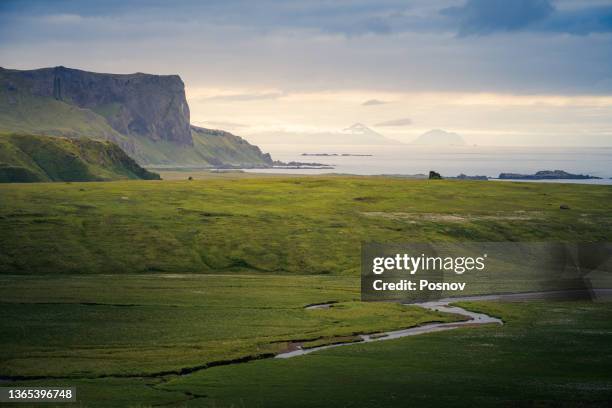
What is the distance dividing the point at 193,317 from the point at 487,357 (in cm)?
3642

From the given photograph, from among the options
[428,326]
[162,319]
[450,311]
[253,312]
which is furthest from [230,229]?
[428,326]

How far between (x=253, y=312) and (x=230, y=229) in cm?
6499

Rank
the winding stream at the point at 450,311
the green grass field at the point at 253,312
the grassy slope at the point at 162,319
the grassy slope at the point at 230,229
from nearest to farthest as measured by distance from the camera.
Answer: the green grass field at the point at 253,312 → the grassy slope at the point at 162,319 → the winding stream at the point at 450,311 → the grassy slope at the point at 230,229

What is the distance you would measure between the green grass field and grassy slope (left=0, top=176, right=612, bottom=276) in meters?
0.45

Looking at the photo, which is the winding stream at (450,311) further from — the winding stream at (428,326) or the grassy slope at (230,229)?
the grassy slope at (230,229)

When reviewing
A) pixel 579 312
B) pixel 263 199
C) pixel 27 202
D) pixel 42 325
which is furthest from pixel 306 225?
pixel 42 325

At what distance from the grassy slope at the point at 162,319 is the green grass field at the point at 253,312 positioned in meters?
0.31

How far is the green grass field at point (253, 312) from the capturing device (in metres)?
59.9

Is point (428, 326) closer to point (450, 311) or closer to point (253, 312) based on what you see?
point (450, 311)

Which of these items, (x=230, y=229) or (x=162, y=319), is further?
(x=230, y=229)

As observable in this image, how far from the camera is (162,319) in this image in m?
89.5

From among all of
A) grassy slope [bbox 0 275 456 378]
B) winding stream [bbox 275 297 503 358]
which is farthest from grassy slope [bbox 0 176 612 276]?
winding stream [bbox 275 297 503 358]

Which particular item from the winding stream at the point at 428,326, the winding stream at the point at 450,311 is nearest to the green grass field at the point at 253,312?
the winding stream at the point at 428,326

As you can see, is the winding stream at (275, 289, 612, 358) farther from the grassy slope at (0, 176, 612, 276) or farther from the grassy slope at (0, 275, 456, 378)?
the grassy slope at (0, 176, 612, 276)
